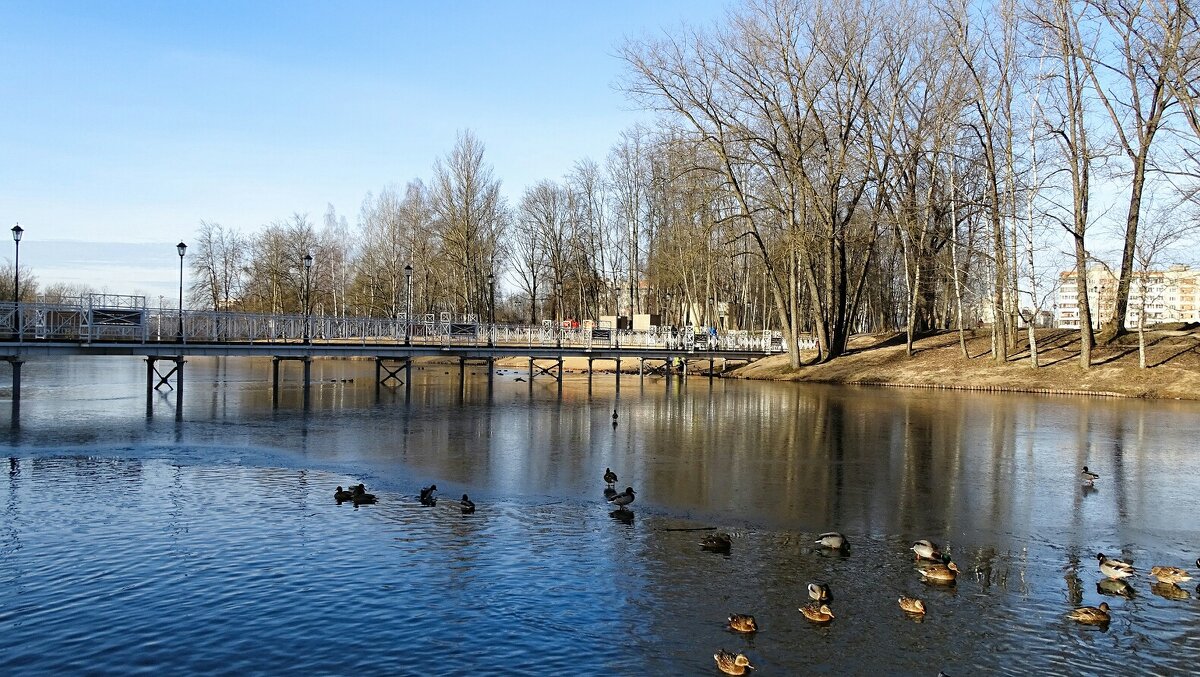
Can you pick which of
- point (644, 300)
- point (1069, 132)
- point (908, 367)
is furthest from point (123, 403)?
point (644, 300)

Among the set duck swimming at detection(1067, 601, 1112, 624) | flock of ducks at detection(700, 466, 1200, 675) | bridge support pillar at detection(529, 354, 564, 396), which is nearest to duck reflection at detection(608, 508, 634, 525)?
flock of ducks at detection(700, 466, 1200, 675)

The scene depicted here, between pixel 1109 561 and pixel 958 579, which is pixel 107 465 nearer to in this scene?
pixel 958 579

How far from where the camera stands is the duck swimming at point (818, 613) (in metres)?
9.41

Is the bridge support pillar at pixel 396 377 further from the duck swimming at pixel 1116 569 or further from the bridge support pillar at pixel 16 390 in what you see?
the duck swimming at pixel 1116 569

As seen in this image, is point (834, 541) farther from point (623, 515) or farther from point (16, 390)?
point (16, 390)

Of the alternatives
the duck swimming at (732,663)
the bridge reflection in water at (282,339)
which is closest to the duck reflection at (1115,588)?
the duck swimming at (732,663)

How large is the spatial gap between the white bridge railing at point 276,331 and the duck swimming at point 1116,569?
28773 millimetres

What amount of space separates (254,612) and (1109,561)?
9.89 m

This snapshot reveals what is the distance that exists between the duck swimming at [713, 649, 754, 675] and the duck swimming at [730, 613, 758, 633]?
0.82 metres

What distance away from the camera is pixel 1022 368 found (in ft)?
142

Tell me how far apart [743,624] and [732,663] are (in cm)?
100

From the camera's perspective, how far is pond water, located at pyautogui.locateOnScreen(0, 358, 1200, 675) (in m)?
8.73

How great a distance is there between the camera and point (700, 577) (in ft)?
35.9

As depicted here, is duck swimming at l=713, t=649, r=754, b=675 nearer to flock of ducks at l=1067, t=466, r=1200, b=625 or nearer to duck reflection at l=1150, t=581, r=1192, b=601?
flock of ducks at l=1067, t=466, r=1200, b=625
